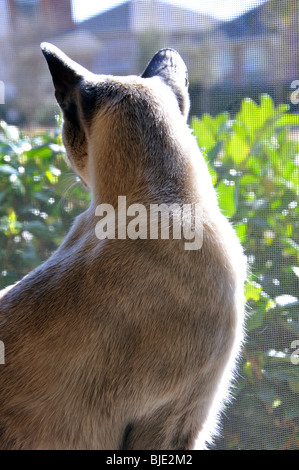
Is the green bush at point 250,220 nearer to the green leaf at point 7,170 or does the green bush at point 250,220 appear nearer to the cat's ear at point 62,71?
the green leaf at point 7,170

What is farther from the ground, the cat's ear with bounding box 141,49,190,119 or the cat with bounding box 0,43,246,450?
the cat's ear with bounding box 141,49,190,119

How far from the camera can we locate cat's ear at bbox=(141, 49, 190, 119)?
1009 millimetres

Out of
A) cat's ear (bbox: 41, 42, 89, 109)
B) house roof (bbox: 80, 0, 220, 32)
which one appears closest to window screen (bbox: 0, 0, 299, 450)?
house roof (bbox: 80, 0, 220, 32)

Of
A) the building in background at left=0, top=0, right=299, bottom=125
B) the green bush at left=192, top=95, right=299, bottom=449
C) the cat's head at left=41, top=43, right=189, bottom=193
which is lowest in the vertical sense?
the green bush at left=192, top=95, right=299, bottom=449

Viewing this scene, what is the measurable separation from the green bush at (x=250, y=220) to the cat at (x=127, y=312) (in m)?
0.35

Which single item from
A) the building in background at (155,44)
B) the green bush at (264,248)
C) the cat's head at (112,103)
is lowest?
the green bush at (264,248)

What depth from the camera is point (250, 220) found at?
51.3 inches

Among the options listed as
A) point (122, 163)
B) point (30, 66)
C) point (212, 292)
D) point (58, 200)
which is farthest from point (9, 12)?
point (212, 292)

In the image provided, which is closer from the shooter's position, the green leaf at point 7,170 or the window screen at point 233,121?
the window screen at point 233,121

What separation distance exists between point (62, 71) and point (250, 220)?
0.62 meters

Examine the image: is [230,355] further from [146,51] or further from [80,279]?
[146,51]

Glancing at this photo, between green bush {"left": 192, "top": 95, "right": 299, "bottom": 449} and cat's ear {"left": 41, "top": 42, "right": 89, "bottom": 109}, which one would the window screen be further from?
cat's ear {"left": 41, "top": 42, "right": 89, "bottom": 109}

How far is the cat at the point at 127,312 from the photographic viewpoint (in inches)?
31.5

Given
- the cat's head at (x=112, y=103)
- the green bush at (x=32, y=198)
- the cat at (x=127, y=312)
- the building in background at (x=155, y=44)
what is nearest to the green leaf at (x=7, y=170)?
the green bush at (x=32, y=198)
